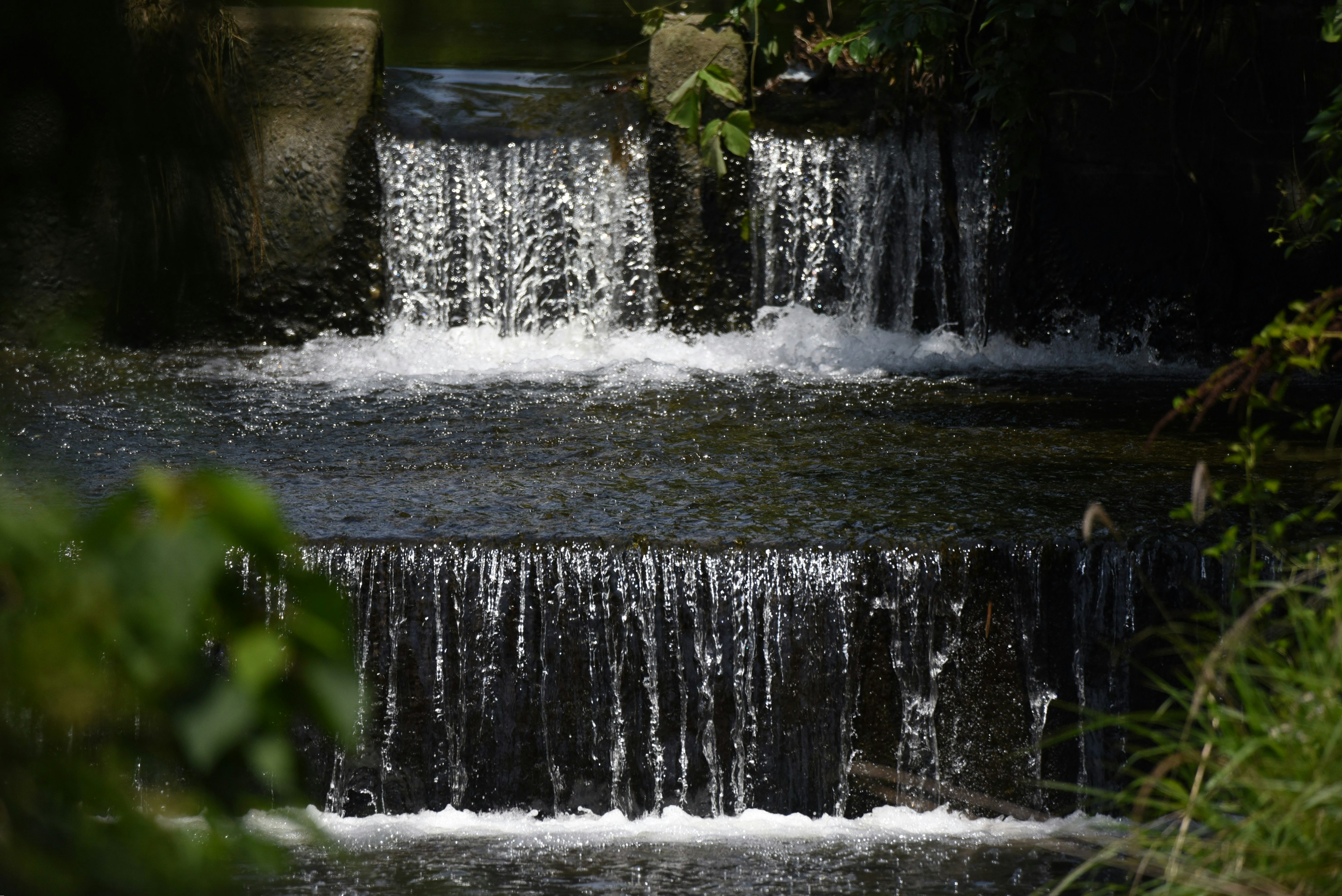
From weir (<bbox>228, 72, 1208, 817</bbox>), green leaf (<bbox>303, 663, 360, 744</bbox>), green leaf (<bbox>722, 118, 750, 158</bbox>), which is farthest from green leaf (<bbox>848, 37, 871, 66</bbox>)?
green leaf (<bbox>303, 663, 360, 744</bbox>)

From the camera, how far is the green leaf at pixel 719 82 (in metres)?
8.69

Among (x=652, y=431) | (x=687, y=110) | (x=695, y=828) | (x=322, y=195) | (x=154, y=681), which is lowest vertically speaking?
(x=695, y=828)

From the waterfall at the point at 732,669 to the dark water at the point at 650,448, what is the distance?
14 cm

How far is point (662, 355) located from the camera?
27.9 ft

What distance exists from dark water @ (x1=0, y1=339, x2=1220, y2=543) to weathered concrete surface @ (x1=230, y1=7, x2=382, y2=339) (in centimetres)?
120

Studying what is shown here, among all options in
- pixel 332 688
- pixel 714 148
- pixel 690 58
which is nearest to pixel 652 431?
pixel 714 148

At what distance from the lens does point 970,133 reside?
923 centimetres

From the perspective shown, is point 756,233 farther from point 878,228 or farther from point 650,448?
point 650,448

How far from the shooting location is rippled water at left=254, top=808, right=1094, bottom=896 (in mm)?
3791

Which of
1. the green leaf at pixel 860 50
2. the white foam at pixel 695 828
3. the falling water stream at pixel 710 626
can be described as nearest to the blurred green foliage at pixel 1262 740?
the white foam at pixel 695 828

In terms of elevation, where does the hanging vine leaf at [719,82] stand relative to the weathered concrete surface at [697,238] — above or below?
above

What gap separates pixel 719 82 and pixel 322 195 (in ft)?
8.44

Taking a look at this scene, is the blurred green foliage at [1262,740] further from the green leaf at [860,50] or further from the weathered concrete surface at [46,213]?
the green leaf at [860,50]

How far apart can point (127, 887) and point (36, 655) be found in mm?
114
